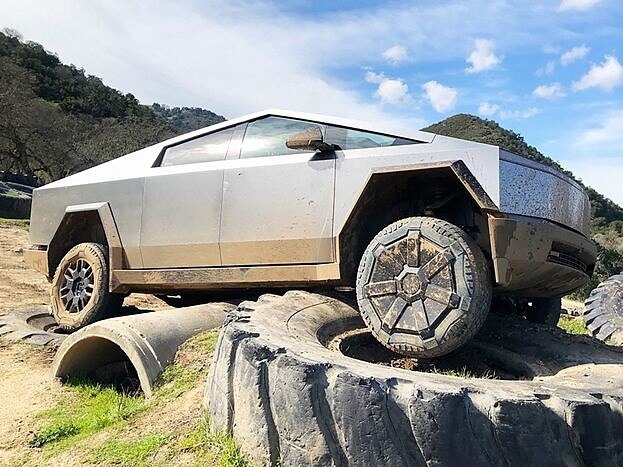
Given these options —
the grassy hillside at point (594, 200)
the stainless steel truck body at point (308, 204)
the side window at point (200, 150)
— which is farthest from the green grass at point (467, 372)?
the grassy hillside at point (594, 200)

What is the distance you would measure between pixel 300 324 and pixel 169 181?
1697 millimetres

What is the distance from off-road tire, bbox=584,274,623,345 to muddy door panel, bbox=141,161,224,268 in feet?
11.5

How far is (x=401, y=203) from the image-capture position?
3.49m

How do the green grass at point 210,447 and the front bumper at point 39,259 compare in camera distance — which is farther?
the front bumper at point 39,259

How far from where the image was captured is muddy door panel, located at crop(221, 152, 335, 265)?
3.45 metres

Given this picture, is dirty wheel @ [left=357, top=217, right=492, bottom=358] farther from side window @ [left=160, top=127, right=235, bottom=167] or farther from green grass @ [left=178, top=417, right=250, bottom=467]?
side window @ [left=160, top=127, right=235, bottom=167]

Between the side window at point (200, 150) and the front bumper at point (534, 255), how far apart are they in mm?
2070

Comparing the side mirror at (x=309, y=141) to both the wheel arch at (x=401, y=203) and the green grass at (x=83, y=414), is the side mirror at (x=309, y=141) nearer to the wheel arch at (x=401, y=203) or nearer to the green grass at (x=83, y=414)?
the wheel arch at (x=401, y=203)

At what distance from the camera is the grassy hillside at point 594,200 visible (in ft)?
72.7

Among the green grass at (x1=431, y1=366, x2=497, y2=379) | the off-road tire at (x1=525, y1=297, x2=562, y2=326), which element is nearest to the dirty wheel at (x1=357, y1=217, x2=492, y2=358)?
the green grass at (x1=431, y1=366, x2=497, y2=379)

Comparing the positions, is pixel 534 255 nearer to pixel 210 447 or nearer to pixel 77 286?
pixel 210 447

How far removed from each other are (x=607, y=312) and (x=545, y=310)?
1334mm

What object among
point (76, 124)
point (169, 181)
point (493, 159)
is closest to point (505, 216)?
point (493, 159)

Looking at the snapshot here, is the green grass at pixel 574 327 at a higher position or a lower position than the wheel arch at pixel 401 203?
lower
